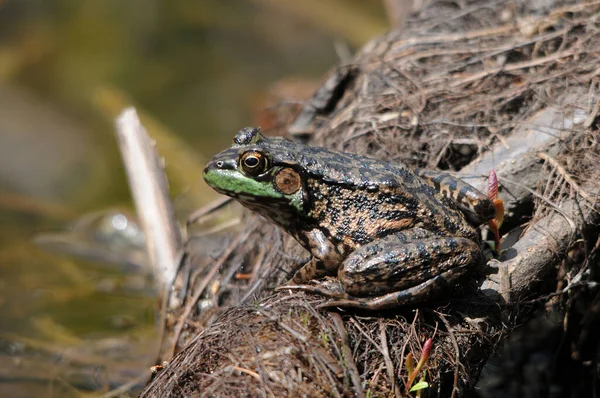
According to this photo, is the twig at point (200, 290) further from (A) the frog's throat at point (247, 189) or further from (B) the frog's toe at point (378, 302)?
(B) the frog's toe at point (378, 302)

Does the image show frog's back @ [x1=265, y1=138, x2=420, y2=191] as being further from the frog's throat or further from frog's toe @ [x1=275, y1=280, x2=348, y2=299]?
frog's toe @ [x1=275, y1=280, x2=348, y2=299]

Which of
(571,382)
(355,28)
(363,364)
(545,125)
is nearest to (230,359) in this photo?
(363,364)

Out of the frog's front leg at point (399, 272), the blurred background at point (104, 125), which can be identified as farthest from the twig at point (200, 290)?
the frog's front leg at point (399, 272)

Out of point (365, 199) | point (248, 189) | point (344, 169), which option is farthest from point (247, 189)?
point (365, 199)

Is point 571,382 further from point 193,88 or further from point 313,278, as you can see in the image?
point 193,88

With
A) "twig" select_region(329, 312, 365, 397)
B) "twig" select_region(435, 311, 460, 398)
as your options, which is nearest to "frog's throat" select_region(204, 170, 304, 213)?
"twig" select_region(329, 312, 365, 397)

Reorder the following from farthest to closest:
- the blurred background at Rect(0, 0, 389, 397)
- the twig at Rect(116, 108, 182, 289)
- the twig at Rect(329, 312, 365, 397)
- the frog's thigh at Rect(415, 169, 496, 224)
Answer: the blurred background at Rect(0, 0, 389, 397), the twig at Rect(116, 108, 182, 289), the frog's thigh at Rect(415, 169, 496, 224), the twig at Rect(329, 312, 365, 397)

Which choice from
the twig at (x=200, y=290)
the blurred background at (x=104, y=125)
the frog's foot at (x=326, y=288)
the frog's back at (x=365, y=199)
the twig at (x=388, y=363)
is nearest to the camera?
the twig at (x=388, y=363)
